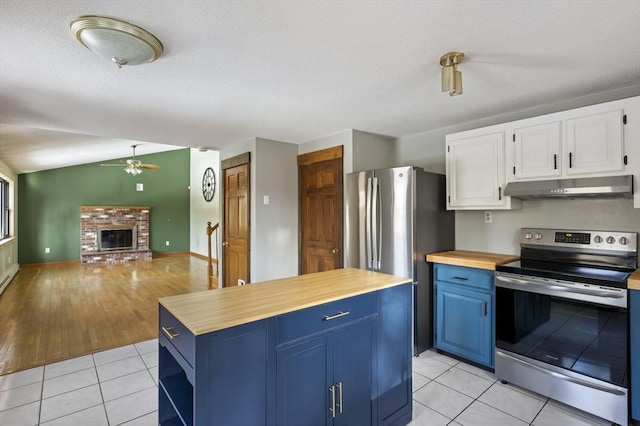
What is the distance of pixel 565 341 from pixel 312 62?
8.25 feet

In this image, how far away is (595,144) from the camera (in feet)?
7.37

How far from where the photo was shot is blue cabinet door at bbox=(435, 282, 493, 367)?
8.42 feet

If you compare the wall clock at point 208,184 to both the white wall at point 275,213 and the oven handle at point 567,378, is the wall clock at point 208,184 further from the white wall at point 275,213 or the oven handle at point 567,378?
the oven handle at point 567,378

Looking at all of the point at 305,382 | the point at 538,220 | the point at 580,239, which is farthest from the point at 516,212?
the point at 305,382

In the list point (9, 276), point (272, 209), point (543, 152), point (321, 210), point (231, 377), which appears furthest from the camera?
point (9, 276)

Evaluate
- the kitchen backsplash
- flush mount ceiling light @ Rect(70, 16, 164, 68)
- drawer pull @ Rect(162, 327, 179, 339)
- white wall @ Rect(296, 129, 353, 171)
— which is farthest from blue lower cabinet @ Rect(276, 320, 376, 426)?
white wall @ Rect(296, 129, 353, 171)

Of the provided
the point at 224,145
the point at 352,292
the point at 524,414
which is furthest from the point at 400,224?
the point at 224,145

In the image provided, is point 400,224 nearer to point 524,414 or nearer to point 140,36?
point 524,414

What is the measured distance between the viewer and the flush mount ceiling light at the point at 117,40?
1496 mm

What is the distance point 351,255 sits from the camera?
335cm

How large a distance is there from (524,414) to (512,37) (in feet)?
7.67

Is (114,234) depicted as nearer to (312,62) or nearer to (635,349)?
(312,62)

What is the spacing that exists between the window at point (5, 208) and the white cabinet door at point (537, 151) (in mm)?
7985

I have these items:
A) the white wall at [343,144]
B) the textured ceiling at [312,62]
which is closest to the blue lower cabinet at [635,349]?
the textured ceiling at [312,62]
